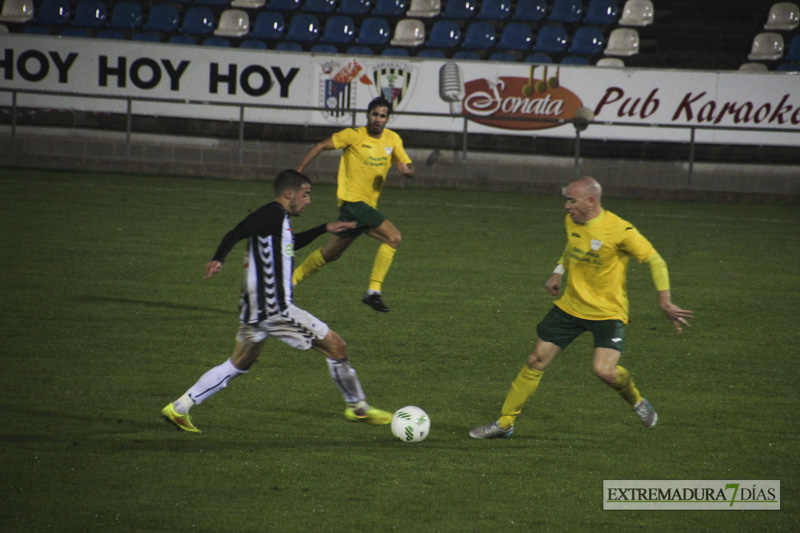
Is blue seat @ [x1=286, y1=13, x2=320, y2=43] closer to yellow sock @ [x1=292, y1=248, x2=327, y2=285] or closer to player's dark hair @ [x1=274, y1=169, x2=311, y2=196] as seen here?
yellow sock @ [x1=292, y1=248, x2=327, y2=285]

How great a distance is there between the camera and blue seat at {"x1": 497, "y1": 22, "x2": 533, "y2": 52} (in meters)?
22.0

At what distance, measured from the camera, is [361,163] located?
9.55m

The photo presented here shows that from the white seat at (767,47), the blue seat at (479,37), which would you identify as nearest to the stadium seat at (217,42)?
the blue seat at (479,37)

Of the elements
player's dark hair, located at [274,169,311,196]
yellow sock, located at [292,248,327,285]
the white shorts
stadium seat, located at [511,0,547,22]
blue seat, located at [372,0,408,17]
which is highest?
player's dark hair, located at [274,169,311,196]

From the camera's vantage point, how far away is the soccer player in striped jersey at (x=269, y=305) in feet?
17.5

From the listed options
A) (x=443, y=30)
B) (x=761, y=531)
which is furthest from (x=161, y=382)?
(x=443, y=30)

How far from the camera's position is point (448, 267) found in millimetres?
11273

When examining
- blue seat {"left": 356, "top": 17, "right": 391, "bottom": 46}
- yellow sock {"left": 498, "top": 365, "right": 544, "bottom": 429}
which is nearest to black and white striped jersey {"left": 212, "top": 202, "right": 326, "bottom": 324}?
yellow sock {"left": 498, "top": 365, "right": 544, "bottom": 429}

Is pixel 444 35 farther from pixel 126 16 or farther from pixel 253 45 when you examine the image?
pixel 126 16

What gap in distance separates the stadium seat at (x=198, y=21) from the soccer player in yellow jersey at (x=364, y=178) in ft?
47.0

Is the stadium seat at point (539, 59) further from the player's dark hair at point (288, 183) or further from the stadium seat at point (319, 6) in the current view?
the player's dark hair at point (288, 183)

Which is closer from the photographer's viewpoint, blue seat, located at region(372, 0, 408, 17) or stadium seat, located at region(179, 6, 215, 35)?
stadium seat, located at region(179, 6, 215, 35)

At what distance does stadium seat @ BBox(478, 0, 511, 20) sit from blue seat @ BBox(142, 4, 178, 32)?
24.3ft

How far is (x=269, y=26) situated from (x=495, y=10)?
5.47 metres
